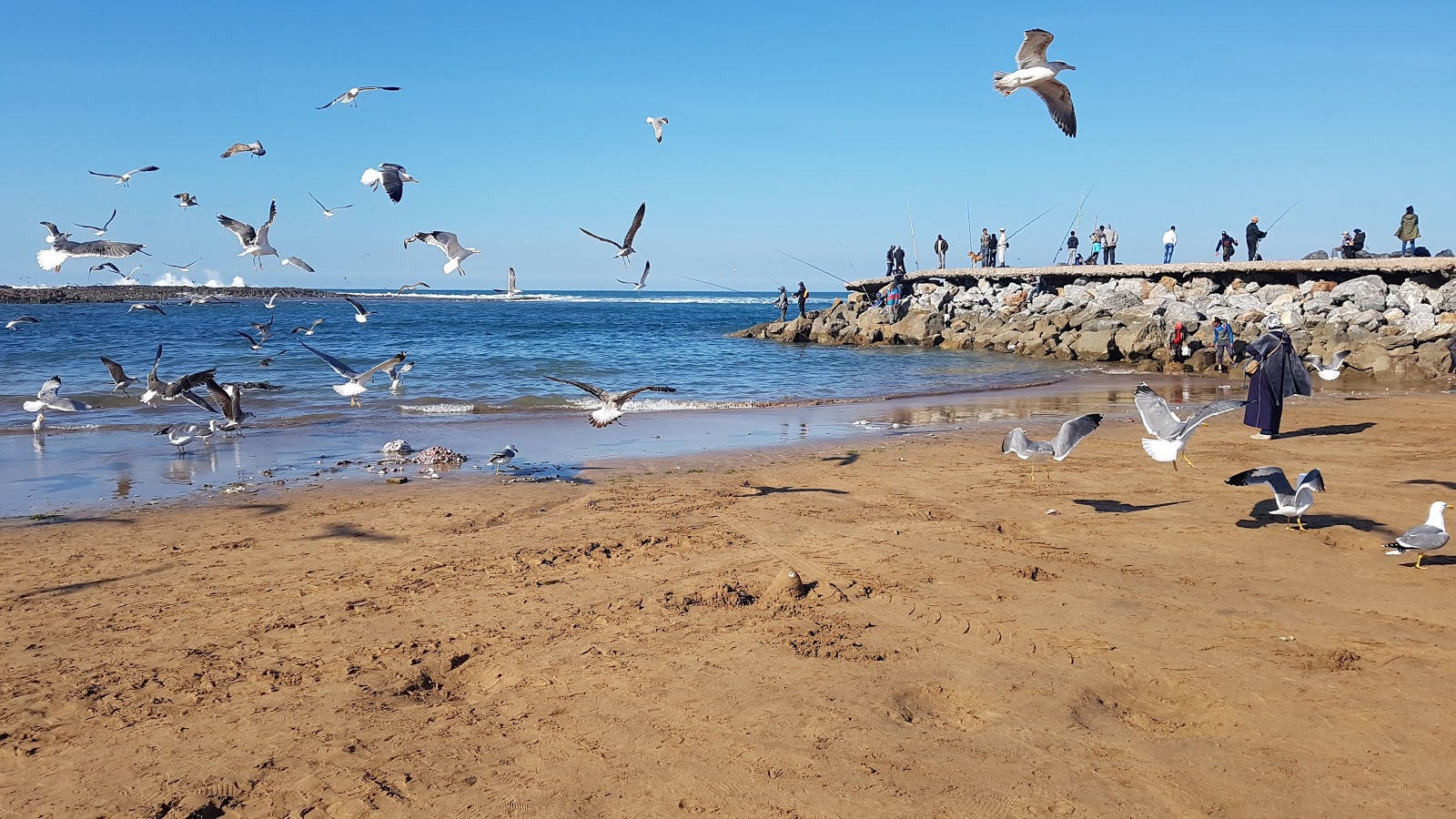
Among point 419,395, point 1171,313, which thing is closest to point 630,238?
point 419,395

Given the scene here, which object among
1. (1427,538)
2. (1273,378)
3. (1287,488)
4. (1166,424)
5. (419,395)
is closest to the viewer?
(1427,538)

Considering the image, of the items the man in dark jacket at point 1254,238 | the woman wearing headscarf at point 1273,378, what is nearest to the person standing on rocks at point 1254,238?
the man in dark jacket at point 1254,238

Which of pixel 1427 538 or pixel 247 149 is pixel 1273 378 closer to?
pixel 1427 538

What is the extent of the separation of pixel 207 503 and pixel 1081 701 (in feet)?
27.6

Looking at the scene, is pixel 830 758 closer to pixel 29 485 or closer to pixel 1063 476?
pixel 1063 476

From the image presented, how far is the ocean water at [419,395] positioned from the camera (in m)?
11.6

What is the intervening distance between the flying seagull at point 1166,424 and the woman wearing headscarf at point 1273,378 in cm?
500

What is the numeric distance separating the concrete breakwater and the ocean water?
1.78 meters

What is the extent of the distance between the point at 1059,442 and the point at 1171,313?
2118 cm

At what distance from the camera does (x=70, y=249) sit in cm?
1266

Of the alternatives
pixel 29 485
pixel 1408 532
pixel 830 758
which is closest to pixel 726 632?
pixel 830 758

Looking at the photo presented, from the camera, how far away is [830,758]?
13.7 feet

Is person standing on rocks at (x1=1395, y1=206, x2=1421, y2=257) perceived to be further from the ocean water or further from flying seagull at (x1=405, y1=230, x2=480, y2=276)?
flying seagull at (x1=405, y1=230, x2=480, y2=276)

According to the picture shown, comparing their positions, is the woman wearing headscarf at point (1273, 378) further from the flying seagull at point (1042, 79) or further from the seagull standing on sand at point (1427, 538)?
the seagull standing on sand at point (1427, 538)
